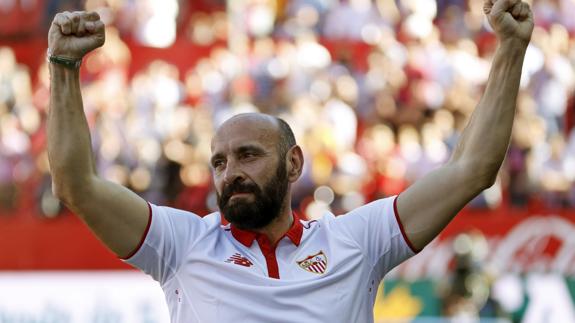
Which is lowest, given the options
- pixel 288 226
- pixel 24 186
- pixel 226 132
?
pixel 24 186

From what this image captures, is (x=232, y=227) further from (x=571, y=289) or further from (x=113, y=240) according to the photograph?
(x=571, y=289)

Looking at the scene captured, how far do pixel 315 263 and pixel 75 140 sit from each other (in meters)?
0.96

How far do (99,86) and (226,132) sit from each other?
37.3 feet

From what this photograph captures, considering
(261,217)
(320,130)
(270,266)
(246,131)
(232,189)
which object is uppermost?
(246,131)

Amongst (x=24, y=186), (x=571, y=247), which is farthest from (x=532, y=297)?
(x=24, y=186)

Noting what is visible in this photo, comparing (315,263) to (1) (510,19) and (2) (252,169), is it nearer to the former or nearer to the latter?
(2) (252,169)

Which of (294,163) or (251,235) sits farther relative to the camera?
(294,163)

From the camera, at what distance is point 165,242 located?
4242 mm

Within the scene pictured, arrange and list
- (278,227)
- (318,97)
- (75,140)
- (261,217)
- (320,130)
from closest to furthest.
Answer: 1. (75,140)
2. (261,217)
3. (278,227)
4. (320,130)
5. (318,97)

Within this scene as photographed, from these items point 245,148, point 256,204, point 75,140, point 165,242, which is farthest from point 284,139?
point 75,140

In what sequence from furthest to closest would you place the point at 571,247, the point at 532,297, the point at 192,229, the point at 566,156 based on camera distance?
the point at 566,156 → the point at 571,247 → the point at 532,297 → the point at 192,229

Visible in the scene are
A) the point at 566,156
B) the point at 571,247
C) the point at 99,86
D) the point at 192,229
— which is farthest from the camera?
→ the point at 99,86

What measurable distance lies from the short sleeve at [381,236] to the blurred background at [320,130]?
6.89m

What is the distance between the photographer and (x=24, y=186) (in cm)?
→ 1443
